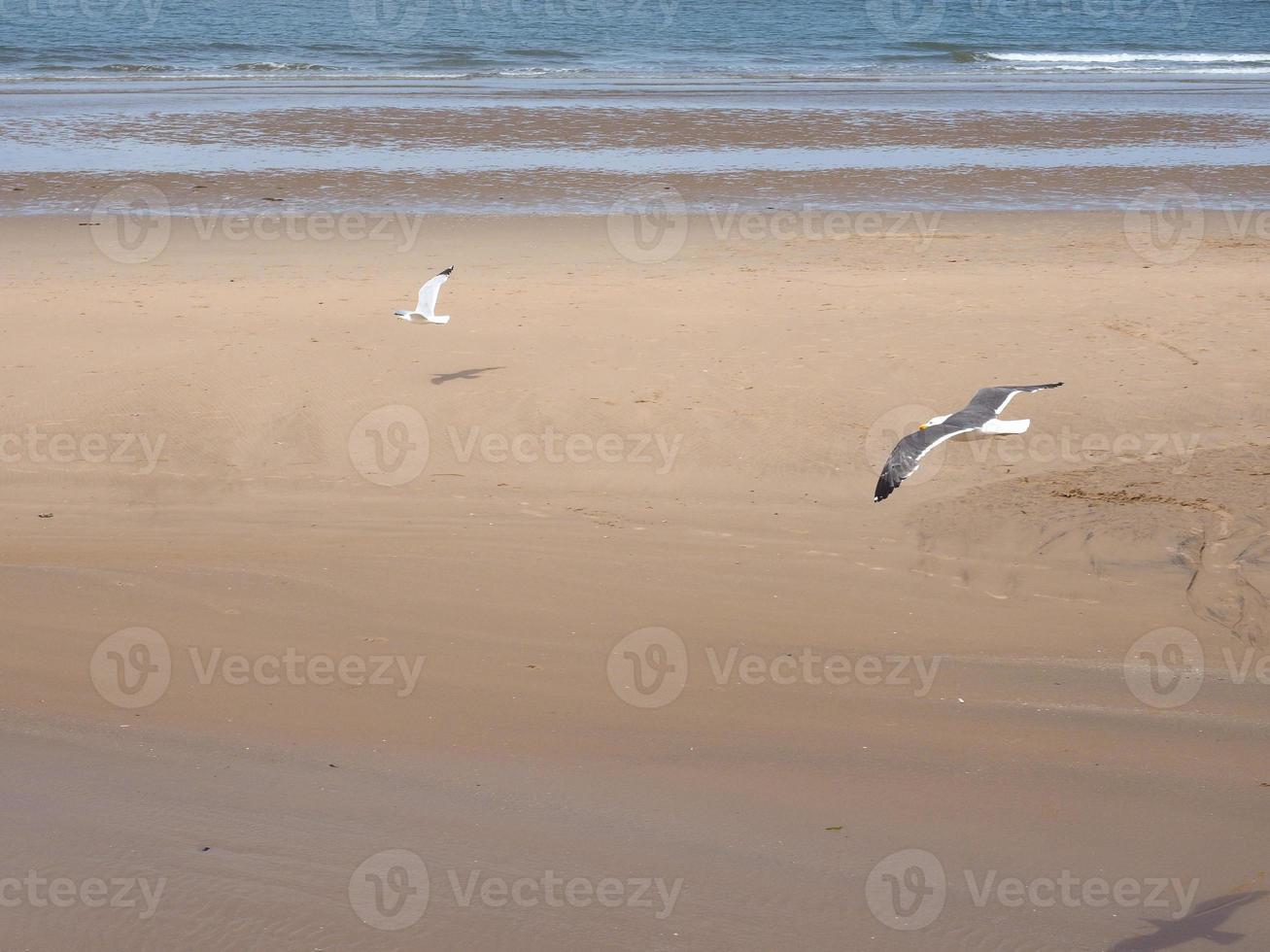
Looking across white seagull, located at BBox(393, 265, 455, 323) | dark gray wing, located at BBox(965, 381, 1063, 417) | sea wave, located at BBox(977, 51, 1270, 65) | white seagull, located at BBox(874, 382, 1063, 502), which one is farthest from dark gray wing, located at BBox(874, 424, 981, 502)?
sea wave, located at BBox(977, 51, 1270, 65)

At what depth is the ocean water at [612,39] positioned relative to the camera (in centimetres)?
2977

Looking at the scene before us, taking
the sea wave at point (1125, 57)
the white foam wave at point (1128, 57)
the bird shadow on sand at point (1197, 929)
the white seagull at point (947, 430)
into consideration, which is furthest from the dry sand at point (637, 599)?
the white foam wave at point (1128, 57)

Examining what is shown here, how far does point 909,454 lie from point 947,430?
32 cm

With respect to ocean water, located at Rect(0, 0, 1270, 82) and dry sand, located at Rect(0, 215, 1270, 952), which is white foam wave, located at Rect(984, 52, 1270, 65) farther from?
dry sand, located at Rect(0, 215, 1270, 952)

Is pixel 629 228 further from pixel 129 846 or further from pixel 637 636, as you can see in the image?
pixel 129 846

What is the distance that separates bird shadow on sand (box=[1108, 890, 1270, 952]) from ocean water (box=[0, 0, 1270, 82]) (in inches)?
1029

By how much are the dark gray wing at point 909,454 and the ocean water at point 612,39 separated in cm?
2328

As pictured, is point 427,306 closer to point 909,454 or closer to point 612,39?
point 909,454

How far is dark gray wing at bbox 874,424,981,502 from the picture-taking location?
6059 millimetres

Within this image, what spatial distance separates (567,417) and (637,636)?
270 cm

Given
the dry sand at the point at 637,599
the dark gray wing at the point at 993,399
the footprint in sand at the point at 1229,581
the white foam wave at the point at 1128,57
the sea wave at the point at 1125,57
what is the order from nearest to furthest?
the dry sand at the point at 637,599 → the footprint in sand at the point at 1229,581 → the dark gray wing at the point at 993,399 → the sea wave at the point at 1125,57 → the white foam wave at the point at 1128,57

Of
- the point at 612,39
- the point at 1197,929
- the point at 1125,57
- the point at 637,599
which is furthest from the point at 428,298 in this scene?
the point at 1125,57

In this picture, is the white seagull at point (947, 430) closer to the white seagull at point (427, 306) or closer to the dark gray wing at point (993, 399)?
the dark gray wing at point (993, 399)

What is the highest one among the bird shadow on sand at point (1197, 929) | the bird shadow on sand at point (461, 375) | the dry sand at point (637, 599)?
the bird shadow on sand at point (461, 375)
